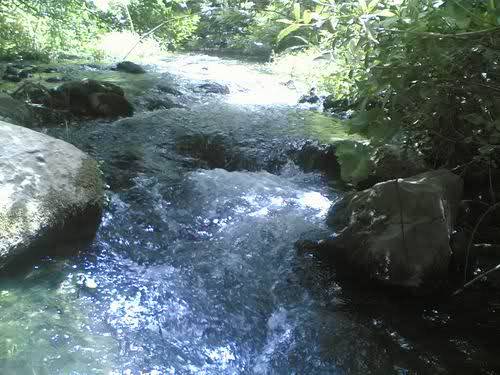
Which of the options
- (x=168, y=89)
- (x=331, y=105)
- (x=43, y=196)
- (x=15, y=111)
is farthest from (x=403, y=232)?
(x=168, y=89)

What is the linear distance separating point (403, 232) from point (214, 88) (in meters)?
7.71

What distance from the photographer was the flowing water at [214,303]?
2779 mm

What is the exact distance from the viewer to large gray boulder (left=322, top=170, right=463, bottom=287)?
11.4 ft

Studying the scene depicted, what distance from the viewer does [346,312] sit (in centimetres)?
332

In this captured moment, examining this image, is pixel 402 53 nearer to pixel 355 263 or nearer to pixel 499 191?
pixel 355 263

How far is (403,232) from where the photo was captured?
11.6ft

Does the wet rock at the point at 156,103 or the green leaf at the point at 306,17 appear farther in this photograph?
the wet rock at the point at 156,103

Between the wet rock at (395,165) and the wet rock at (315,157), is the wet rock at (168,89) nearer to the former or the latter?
the wet rock at (315,157)

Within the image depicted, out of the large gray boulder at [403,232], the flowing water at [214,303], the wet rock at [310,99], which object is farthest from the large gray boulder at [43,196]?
the wet rock at [310,99]

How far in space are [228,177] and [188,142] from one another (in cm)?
131

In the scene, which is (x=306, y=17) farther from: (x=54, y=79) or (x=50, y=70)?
(x=50, y=70)

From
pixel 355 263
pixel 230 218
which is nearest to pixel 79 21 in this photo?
pixel 230 218

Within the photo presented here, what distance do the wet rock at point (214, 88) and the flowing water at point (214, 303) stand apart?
5019 mm

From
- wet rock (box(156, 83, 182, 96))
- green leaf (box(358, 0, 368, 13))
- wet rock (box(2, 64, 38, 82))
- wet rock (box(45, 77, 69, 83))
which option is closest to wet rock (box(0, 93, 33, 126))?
wet rock (box(45, 77, 69, 83))
